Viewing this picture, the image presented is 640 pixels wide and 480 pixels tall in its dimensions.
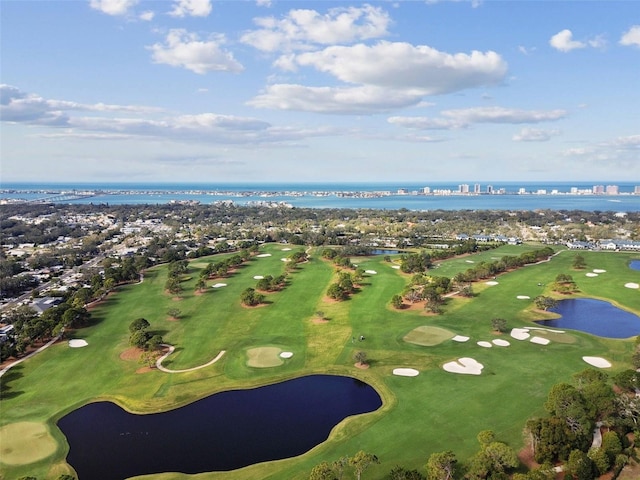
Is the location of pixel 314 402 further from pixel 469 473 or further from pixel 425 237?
pixel 425 237

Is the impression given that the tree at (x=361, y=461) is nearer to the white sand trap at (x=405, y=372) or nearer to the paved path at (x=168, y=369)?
the white sand trap at (x=405, y=372)

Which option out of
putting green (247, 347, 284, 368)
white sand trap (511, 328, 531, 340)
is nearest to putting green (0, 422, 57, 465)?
putting green (247, 347, 284, 368)

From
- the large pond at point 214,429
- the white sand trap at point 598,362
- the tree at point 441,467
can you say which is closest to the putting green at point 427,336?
the large pond at point 214,429

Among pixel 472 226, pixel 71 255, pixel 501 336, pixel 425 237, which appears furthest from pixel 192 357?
pixel 472 226

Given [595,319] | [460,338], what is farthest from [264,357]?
[595,319]

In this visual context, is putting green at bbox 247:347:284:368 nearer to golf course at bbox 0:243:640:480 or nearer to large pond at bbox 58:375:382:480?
golf course at bbox 0:243:640:480

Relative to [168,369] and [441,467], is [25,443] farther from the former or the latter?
[441,467]

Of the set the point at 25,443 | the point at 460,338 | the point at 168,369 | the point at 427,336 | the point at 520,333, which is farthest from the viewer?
the point at 520,333
